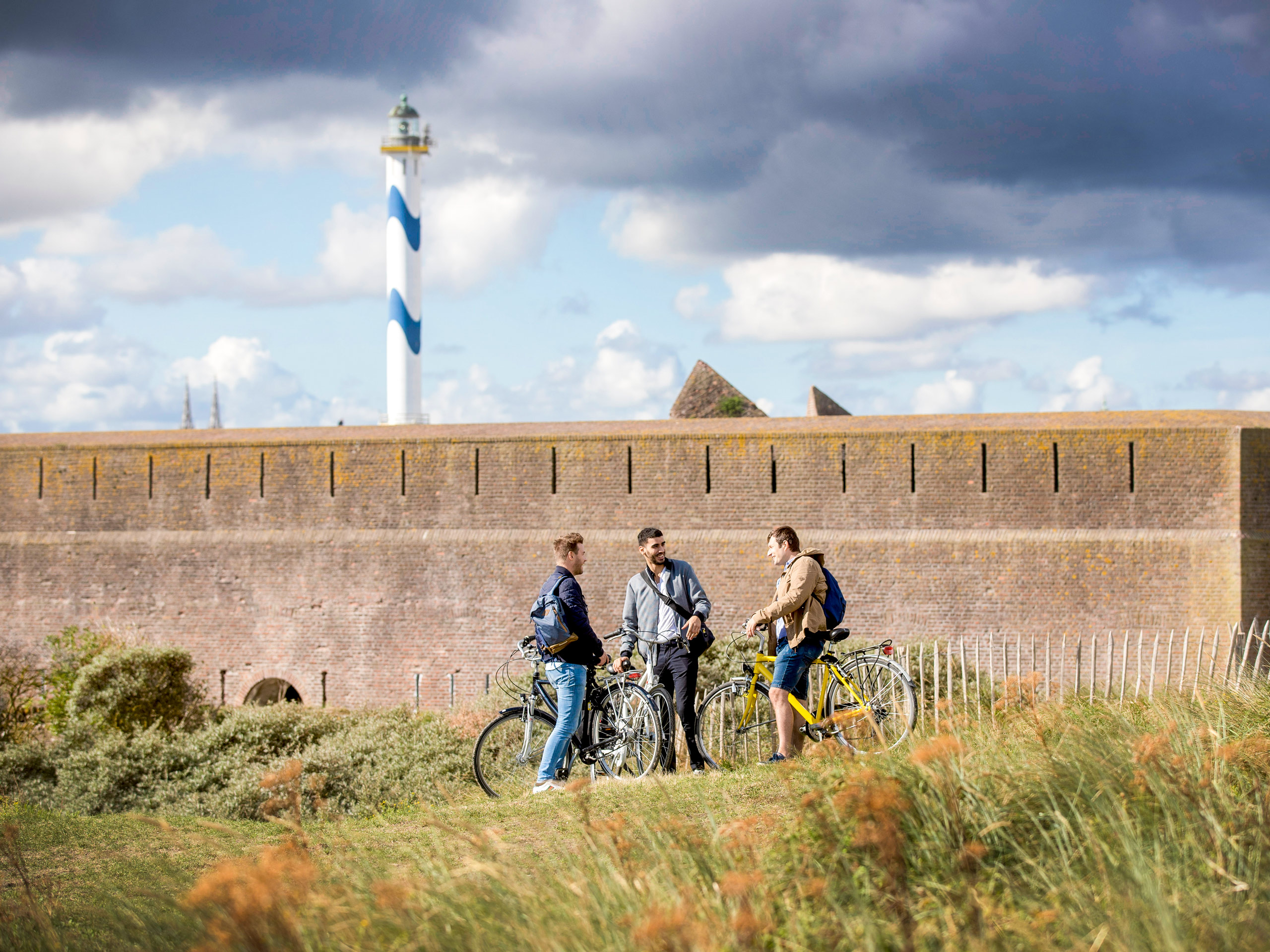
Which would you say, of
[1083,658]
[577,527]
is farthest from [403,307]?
[1083,658]

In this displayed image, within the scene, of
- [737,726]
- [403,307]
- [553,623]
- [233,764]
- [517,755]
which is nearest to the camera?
[553,623]

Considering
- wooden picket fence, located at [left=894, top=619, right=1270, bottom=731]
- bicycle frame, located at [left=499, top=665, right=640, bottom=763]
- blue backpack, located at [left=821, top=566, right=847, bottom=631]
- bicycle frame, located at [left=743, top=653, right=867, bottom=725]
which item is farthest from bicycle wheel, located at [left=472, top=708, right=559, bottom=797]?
wooden picket fence, located at [left=894, top=619, right=1270, bottom=731]

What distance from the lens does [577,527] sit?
48.3 feet

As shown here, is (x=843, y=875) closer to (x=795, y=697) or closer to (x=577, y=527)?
(x=795, y=697)

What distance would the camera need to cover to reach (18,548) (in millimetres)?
16266

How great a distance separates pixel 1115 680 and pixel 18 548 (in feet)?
53.3

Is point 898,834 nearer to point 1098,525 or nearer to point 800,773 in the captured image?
point 800,773

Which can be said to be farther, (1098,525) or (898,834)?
(1098,525)

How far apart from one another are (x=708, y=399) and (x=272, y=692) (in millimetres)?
10283

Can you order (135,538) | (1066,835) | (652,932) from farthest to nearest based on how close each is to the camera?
(135,538) → (1066,835) → (652,932)

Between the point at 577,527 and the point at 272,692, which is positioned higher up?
the point at 577,527

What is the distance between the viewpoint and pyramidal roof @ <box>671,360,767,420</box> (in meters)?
20.4

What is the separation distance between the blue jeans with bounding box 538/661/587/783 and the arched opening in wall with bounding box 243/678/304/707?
10552 millimetres

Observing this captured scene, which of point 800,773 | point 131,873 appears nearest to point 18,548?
point 131,873
